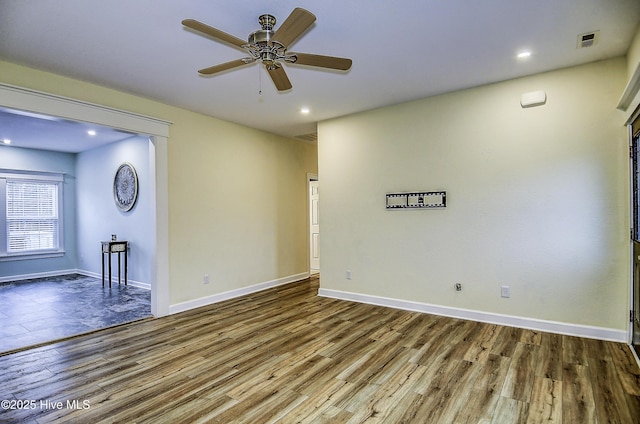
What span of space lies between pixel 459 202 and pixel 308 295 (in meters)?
2.69

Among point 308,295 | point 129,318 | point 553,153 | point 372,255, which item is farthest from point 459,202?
point 129,318

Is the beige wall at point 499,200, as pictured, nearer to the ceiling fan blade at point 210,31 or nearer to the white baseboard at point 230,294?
the white baseboard at point 230,294

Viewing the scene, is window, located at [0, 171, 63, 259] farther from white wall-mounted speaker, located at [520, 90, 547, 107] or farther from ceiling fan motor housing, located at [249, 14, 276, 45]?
white wall-mounted speaker, located at [520, 90, 547, 107]

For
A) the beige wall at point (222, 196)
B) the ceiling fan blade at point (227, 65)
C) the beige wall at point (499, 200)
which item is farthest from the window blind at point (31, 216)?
the ceiling fan blade at point (227, 65)

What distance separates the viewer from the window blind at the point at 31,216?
660 centimetres

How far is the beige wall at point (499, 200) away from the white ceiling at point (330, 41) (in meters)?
0.36

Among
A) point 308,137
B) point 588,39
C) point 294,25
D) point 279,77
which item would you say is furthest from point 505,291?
point 308,137

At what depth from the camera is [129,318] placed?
4.14m

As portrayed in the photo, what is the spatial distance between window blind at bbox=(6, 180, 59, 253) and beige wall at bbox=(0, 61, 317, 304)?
472cm

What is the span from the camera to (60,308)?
15.1 ft

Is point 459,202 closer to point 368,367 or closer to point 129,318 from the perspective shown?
point 368,367

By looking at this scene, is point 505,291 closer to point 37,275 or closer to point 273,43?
point 273,43

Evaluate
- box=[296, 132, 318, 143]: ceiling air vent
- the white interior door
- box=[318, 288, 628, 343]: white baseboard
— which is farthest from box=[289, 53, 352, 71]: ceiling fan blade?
the white interior door

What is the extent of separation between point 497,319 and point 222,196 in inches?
161
